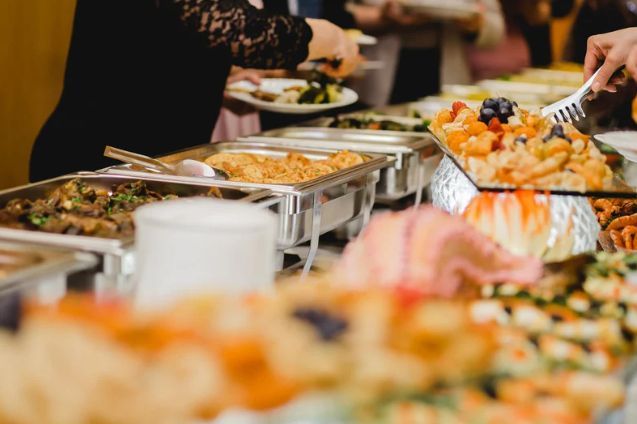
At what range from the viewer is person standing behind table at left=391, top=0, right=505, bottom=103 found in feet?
18.9

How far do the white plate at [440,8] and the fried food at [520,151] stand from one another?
3015 mm

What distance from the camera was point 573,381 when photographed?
1.19 meters

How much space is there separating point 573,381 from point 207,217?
528mm

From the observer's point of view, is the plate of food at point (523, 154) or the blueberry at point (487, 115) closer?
the plate of food at point (523, 154)

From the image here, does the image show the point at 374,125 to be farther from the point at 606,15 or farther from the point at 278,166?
the point at 606,15

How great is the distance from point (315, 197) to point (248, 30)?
88 centimetres

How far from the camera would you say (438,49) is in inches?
234

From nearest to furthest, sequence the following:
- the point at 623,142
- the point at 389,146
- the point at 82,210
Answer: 1. the point at 82,210
2. the point at 623,142
3. the point at 389,146

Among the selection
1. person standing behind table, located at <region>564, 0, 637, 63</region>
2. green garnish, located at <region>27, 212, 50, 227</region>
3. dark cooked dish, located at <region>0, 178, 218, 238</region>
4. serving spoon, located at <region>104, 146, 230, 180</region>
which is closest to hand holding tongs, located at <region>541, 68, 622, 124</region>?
serving spoon, located at <region>104, 146, 230, 180</region>

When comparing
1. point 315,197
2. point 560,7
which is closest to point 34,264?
point 315,197

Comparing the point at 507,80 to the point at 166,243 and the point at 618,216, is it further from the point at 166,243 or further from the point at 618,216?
the point at 166,243

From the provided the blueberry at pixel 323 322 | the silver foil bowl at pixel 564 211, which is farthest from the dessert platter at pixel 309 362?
the silver foil bowl at pixel 564 211

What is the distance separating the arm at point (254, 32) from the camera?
2.81 metres

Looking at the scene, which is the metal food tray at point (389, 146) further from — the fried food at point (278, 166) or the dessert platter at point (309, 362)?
the dessert platter at point (309, 362)
